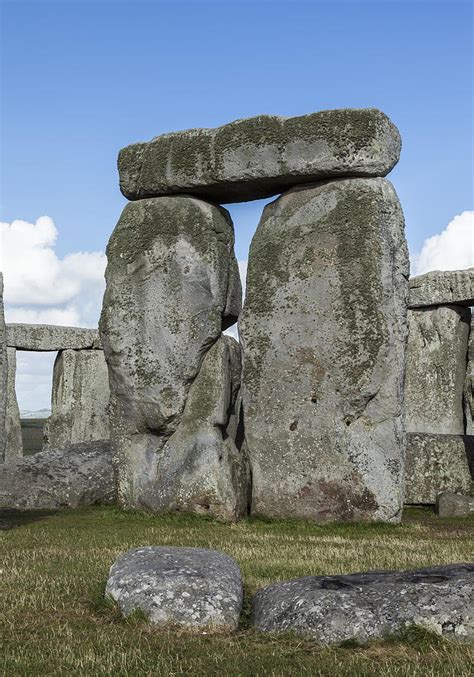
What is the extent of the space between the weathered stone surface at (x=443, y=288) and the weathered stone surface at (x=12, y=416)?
846 centimetres

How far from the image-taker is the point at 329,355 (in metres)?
11.4

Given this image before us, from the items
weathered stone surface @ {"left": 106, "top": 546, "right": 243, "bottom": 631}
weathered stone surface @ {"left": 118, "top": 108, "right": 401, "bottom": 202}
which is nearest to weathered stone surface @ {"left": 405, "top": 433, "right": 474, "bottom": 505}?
weathered stone surface @ {"left": 118, "top": 108, "right": 401, "bottom": 202}

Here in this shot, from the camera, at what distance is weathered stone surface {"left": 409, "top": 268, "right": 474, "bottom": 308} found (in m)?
17.3

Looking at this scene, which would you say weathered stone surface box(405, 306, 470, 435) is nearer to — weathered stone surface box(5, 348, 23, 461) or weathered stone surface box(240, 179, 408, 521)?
weathered stone surface box(240, 179, 408, 521)

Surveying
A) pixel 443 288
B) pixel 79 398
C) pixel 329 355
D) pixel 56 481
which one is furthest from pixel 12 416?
pixel 329 355

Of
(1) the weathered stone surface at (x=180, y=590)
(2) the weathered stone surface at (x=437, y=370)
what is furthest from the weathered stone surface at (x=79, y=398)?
(1) the weathered stone surface at (x=180, y=590)

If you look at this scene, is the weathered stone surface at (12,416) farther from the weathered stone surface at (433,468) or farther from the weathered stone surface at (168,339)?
the weathered stone surface at (433,468)

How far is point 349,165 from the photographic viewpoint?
11406mm

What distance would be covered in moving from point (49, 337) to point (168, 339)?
425 inches

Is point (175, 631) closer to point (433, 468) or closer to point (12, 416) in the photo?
point (433, 468)

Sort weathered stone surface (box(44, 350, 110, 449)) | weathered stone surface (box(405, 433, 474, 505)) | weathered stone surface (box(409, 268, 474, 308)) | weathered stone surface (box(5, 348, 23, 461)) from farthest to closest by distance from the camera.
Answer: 1. weathered stone surface (box(44, 350, 110, 449))
2. weathered stone surface (box(5, 348, 23, 461))
3. weathered stone surface (box(409, 268, 474, 308))
4. weathered stone surface (box(405, 433, 474, 505))

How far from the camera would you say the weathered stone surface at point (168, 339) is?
1206 centimetres

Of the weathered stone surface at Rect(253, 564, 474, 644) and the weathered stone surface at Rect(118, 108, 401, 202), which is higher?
the weathered stone surface at Rect(118, 108, 401, 202)

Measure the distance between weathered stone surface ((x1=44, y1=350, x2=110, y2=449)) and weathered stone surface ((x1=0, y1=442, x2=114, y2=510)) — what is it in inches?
365
